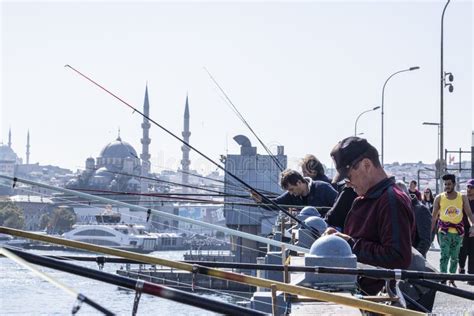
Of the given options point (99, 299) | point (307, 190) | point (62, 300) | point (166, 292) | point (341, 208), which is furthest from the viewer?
point (62, 300)

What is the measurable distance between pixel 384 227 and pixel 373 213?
0.11m

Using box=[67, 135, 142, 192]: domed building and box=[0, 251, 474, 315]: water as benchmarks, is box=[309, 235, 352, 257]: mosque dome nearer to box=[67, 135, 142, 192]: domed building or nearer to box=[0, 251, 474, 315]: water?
box=[0, 251, 474, 315]: water

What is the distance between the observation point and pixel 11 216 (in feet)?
201

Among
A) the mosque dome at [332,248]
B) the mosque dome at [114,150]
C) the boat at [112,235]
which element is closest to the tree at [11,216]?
the boat at [112,235]

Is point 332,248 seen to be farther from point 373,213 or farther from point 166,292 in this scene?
point 166,292

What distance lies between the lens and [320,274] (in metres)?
4.79

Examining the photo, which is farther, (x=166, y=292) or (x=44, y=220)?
(x=44, y=220)

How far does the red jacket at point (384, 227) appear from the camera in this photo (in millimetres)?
4395

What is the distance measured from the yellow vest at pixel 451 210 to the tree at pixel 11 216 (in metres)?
44.2

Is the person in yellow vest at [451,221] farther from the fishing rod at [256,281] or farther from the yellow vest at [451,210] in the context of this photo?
the fishing rod at [256,281]

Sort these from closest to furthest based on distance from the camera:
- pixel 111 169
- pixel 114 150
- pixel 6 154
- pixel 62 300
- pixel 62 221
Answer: pixel 62 300 < pixel 62 221 < pixel 111 169 < pixel 114 150 < pixel 6 154

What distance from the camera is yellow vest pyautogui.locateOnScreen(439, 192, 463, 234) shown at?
440 inches

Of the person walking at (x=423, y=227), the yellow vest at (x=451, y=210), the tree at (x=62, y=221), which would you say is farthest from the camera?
the tree at (x=62, y=221)

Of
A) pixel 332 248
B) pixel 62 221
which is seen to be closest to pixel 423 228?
pixel 332 248
